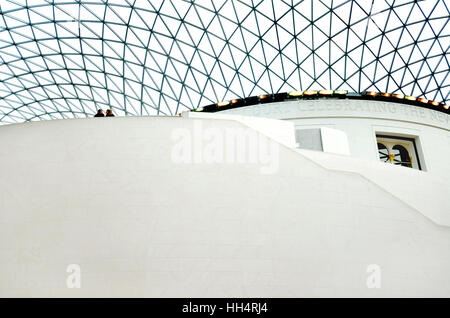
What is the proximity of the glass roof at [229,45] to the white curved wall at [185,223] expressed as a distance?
17731 millimetres

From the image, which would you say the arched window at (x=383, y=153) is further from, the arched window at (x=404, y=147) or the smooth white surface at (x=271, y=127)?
the smooth white surface at (x=271, y=127)

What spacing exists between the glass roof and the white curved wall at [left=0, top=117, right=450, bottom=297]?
1773cm

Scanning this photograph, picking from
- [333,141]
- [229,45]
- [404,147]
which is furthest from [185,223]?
[404,147]

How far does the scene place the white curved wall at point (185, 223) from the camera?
404 inches

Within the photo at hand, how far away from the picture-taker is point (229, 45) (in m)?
28.9

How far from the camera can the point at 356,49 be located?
27109mm

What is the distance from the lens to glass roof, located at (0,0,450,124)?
1044 inches

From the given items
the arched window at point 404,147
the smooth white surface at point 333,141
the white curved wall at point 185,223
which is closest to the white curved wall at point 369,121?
the arched window at point 404,147

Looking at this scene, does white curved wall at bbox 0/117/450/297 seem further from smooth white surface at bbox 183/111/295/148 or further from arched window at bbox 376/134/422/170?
arched window at bbox 376/134/422/170

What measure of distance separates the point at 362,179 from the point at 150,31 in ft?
79.4

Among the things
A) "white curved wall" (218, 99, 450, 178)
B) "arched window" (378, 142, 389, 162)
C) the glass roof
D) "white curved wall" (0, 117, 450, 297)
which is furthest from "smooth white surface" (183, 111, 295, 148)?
"arched window" (378, 142, 389, 162)

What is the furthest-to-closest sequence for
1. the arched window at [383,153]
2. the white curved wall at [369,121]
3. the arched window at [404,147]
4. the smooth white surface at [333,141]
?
1. the arched window at [383,153]
2. the arched window at [404,147]
3. the white curved wall at [369,121]
4. the smooth white surface at [333,141]

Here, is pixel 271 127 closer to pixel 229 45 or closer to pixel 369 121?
pixel 369 121

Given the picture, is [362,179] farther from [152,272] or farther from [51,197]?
[51,197]
